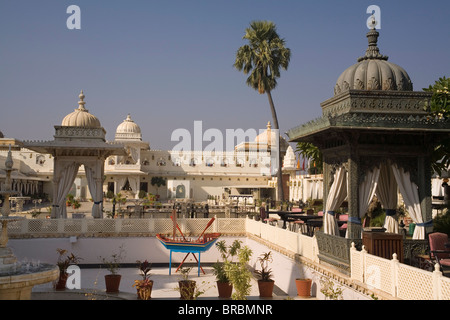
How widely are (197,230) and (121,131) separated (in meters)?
38.5

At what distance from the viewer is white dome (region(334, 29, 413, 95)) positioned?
9.64 meters

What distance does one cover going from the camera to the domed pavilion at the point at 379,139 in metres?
8.91

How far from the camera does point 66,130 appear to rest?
19.0m

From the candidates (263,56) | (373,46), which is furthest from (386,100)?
(263,56)

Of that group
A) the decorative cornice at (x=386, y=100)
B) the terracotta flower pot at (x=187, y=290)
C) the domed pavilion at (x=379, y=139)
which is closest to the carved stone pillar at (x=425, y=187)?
the domed pavilion at (x=379, y=139)

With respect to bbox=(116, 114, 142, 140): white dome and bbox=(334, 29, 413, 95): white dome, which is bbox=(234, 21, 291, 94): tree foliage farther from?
bbox=(116, 114, 142, 140): white dome

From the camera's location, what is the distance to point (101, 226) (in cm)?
1638

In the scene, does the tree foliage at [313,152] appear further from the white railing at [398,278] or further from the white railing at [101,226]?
the white railing at [398,278]

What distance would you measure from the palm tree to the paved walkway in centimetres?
1543

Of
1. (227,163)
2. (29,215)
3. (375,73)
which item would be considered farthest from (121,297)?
(227,163)

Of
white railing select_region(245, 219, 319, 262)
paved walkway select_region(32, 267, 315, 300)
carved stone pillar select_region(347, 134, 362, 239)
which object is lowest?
paved walkway select_region(32, 267, 315, 300)

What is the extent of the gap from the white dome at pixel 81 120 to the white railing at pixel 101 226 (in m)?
4.86

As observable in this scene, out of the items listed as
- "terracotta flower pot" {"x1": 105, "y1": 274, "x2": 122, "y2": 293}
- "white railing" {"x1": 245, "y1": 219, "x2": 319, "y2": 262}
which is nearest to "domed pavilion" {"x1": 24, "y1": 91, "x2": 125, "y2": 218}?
"white railing" {"x1": 245, "y1": 219, "x2": 319, "y2": 262}
